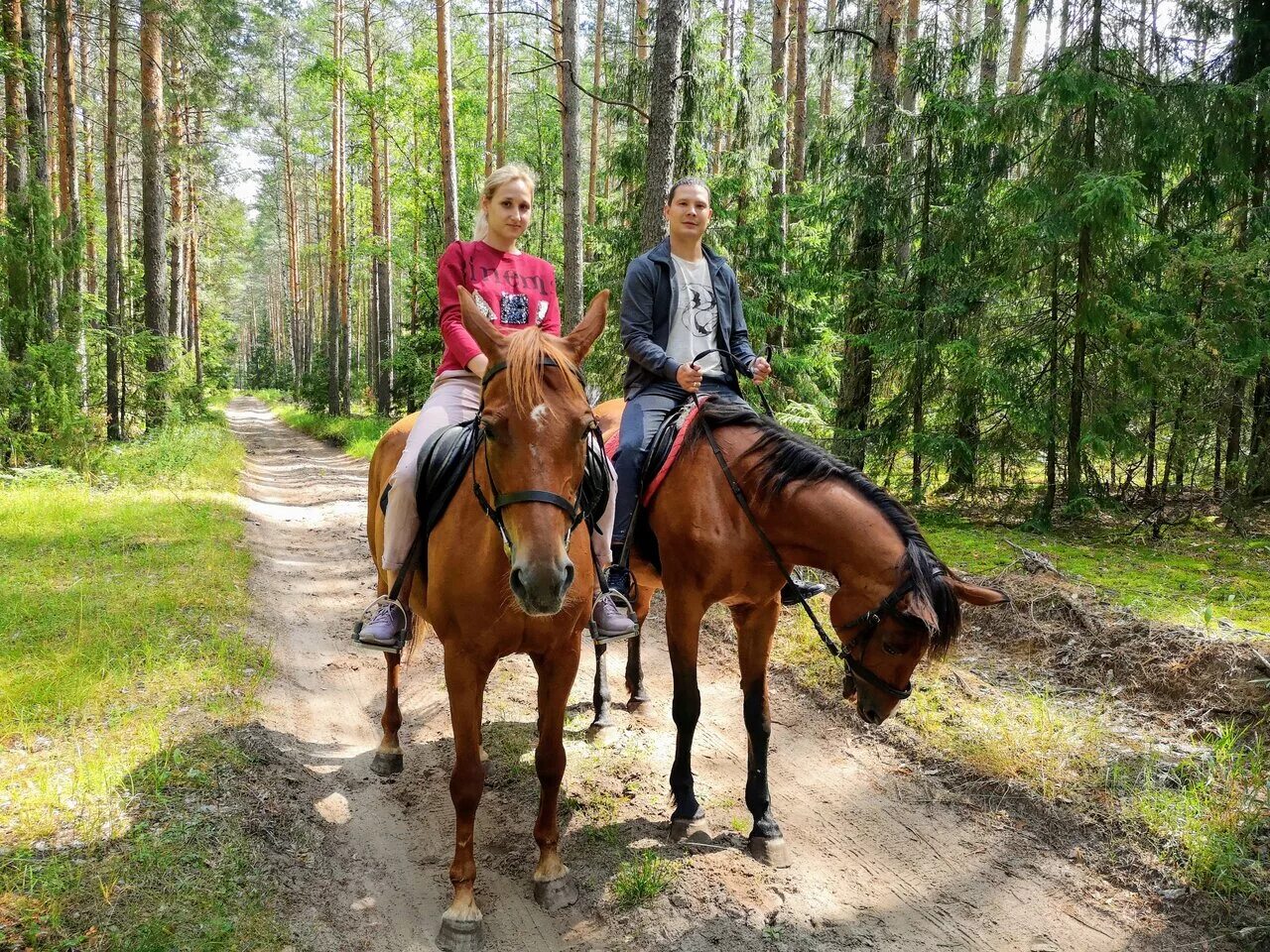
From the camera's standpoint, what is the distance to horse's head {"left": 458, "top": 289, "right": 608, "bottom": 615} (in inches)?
88.9

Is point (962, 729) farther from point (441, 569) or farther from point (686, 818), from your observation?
point (441, 569)

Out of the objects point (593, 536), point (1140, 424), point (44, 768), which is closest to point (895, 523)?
point (593, 536)

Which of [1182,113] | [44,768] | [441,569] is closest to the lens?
[441,569]

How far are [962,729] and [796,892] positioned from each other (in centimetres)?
170

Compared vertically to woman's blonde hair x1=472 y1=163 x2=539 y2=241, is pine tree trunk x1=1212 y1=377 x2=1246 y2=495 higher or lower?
lower

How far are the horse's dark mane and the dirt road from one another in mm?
1172

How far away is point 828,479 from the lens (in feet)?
11.1

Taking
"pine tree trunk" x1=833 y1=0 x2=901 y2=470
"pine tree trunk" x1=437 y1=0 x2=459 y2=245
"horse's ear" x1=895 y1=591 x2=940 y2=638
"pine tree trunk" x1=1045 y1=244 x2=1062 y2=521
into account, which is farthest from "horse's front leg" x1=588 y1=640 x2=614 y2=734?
"pine tree trunk" x1=437 y1=0 x2=459 y2=245

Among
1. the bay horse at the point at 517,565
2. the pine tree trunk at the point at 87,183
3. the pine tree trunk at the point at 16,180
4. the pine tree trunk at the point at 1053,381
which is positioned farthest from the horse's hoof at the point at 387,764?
the pine tree trunk at the point at 87,183

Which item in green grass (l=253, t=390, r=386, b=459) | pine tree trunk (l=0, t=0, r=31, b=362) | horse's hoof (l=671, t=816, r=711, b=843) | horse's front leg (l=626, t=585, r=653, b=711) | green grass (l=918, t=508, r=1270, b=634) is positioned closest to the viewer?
horse's hoof (l=671, t=816, r=711, b=843)

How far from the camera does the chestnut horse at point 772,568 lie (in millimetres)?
3062

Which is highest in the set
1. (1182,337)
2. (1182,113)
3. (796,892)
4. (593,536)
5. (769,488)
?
(1182,113)

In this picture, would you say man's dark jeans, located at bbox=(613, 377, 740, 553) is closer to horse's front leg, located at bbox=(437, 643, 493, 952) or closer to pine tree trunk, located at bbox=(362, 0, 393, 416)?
horse's front leg, located at bbox=(437, 643, 493, 952)

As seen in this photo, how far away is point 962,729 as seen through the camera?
4285mm
